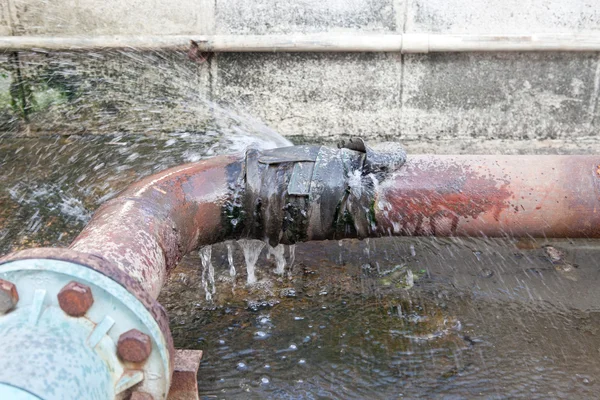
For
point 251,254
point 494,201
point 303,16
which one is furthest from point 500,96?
point 251,254

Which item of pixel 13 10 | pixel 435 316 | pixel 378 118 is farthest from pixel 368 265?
pixel 13 10

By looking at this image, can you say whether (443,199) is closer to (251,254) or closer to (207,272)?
(251,254)

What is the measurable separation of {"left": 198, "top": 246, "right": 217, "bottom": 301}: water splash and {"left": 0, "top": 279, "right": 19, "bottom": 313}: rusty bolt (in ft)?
5.24

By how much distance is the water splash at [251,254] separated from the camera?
10.2 feet

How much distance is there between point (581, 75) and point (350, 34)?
61.0 inches

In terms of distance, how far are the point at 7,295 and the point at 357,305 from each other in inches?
71.1

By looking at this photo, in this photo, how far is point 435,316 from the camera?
2.88m

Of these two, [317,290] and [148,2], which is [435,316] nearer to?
[317,290]

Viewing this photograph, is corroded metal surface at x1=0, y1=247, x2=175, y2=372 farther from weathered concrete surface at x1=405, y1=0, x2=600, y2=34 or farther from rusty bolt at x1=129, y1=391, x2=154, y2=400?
weathered concrete surface at x1=405, y1=0, x2=600, y2=34

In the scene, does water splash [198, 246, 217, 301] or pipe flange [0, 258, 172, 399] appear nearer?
pipe flange [0, 258, 172, 399]

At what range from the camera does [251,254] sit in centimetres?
316

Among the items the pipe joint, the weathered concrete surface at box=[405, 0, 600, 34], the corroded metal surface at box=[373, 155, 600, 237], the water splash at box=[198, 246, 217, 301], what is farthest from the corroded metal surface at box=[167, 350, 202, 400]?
the weathered concrete surface at box=[405, 0, 600, 34]

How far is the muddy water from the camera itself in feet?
7.86

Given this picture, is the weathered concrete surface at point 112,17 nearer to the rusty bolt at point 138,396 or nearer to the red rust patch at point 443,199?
the red rust patch at point 443,199
